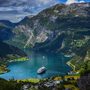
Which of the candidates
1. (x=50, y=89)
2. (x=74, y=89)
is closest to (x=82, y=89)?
(x=74, y=89)

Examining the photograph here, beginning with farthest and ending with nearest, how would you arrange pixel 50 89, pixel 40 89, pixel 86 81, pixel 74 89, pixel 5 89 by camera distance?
1. pixel 40 89
2. pixel 50 89
3. pixel 74 89
4. pixel 86 81
5. pixel 5 89

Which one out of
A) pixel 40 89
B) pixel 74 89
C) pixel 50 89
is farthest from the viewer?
pixel 40 89

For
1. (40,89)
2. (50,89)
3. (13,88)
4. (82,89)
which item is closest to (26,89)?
(40,89)

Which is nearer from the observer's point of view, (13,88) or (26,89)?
(13,88)

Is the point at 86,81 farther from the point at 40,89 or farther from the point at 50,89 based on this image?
the point at 40,89

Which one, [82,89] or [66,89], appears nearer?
[82,89]

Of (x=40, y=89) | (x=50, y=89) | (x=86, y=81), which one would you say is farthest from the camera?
(x=40, y=89)

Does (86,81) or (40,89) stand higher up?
(40,89)

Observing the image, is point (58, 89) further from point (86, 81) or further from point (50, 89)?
point (86, 81)

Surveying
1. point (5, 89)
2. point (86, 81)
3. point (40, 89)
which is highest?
point (40, 89)
